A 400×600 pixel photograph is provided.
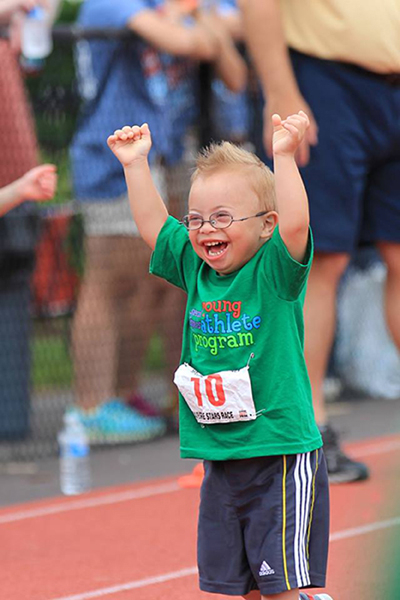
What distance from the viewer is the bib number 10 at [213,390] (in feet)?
9.80

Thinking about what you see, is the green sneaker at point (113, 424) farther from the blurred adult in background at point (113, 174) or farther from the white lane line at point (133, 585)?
the white lane line at point (133, 585)

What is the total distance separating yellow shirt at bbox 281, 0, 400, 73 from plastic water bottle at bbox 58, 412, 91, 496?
6.41 ft

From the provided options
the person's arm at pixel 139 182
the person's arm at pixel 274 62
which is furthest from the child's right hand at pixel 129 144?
the person's arm at pixel 274 62

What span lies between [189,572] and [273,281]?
1266 millimetres

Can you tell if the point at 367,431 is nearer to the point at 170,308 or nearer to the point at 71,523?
the point at 170,308

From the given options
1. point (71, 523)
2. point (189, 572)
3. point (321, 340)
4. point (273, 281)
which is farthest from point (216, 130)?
point (273, 281)

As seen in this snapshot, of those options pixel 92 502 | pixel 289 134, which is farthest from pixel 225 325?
pixel 92 502

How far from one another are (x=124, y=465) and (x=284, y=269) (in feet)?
9.52

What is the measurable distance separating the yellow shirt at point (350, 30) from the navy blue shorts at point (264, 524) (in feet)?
7.02

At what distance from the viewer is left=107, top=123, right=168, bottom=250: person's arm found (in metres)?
3.24

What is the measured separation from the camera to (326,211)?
4.78 meters

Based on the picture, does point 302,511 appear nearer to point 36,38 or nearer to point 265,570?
point 265,570

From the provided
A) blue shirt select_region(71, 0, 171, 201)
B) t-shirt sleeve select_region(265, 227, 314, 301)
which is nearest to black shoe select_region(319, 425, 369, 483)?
t-shirt sleeve select_region(265, 227, 314, 301)

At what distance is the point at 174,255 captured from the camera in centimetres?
321
